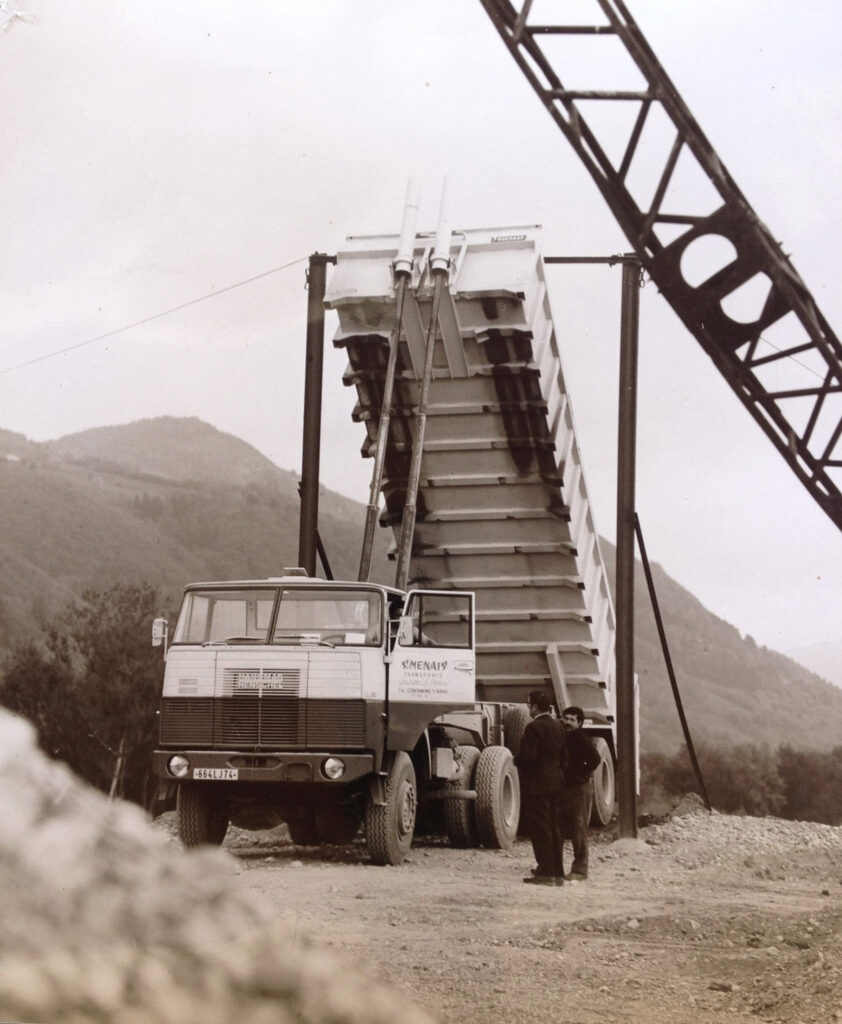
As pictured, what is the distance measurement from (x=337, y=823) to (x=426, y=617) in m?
2.44

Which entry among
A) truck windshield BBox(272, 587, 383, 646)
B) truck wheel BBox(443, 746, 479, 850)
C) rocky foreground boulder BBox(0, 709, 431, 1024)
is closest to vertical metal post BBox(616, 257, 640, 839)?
truck wheel BBox(443, 746, 479, 850)

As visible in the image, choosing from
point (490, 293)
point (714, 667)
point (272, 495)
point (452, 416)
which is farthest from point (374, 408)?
point (272, 495)

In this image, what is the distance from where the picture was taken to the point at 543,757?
8734 millimetres

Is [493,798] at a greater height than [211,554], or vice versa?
[211,554]

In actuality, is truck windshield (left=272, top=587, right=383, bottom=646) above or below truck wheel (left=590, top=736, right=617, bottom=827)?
above

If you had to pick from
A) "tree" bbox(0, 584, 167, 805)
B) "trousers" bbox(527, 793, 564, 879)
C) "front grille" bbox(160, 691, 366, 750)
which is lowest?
"trousers" bbox(527, 793, 564, 879)

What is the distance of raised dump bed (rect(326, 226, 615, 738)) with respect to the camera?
10.7 m

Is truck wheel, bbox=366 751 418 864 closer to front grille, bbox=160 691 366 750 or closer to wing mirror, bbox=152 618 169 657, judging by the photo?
front grille, bbox=160 691 366 750

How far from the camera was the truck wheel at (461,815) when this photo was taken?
10.6 metres

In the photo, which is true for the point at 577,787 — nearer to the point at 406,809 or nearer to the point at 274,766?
the point at 406,809

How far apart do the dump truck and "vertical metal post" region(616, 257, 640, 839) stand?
262 millimetres

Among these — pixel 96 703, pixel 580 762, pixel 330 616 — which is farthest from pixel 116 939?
pixel 96 703

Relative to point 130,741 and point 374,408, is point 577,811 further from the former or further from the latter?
point 130,741

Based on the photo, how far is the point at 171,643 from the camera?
938 cm
